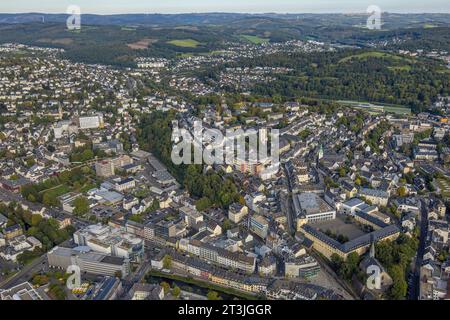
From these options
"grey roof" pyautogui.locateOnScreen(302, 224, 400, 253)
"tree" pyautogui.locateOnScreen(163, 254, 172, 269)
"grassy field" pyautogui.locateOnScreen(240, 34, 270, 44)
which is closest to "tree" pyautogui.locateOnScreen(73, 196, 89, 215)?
"tree" pyautogui.locateOnScreen(163, 254, 172, 269)

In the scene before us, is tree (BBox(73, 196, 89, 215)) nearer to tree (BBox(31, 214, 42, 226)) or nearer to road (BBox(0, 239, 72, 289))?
tree (BBox(31, 214, 42, 226))

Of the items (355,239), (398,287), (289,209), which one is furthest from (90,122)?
(398,287)

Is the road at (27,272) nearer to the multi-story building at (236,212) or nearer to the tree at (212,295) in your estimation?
the tree at (212,295)

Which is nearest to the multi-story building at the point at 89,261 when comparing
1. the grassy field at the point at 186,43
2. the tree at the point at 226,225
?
the tree at the point at 226,225

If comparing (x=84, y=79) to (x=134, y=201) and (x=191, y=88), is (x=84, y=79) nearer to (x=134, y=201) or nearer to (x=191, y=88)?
(x=191, y=88)

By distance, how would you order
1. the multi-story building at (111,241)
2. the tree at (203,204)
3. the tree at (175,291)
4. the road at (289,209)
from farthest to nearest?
the tree at (203,204) → the road at (289,209) → the multi-story building at (111,241) → the tree at (175,291)

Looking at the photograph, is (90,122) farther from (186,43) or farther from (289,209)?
(186,43)
